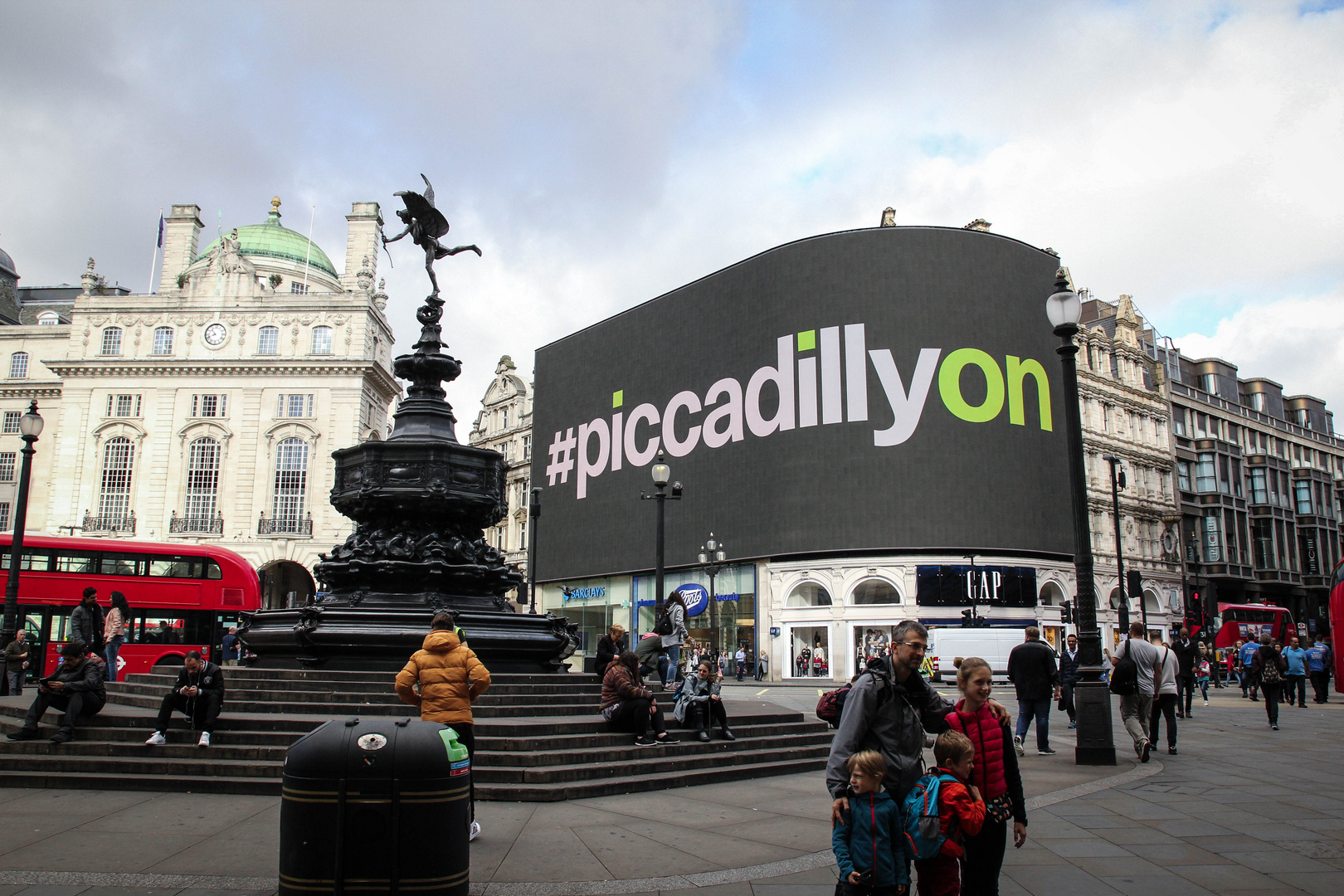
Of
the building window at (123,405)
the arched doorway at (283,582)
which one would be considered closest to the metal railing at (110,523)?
the building window at (123,405)

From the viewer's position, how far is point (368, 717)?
24.8ft

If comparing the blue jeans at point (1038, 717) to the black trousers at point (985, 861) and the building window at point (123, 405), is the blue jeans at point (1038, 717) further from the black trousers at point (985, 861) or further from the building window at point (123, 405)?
the building window at point (123, 405)

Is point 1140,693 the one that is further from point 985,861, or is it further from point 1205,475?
point 1205,475

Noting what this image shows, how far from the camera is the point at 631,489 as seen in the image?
51.1m

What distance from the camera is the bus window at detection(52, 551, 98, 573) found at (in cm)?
2292

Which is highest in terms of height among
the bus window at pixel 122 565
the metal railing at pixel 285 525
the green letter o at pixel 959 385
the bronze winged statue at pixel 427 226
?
the green letter o at pixel 959 385

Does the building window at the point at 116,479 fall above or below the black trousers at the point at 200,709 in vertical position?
above

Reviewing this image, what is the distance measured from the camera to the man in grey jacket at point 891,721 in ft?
15.2

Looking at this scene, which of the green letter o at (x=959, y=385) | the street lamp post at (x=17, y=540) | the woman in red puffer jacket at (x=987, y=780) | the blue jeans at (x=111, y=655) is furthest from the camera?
the green letter o at (x=959, y=385)

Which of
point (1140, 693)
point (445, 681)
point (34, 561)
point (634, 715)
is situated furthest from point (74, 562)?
point (1140, 693)

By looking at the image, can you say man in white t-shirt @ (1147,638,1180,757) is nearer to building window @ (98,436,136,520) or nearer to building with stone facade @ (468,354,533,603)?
building with stone facade @ (468,354,533,603)

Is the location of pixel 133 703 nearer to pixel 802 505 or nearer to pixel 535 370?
pixel 802 505

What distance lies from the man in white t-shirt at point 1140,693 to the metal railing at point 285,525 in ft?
173

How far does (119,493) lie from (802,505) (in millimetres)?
42510
